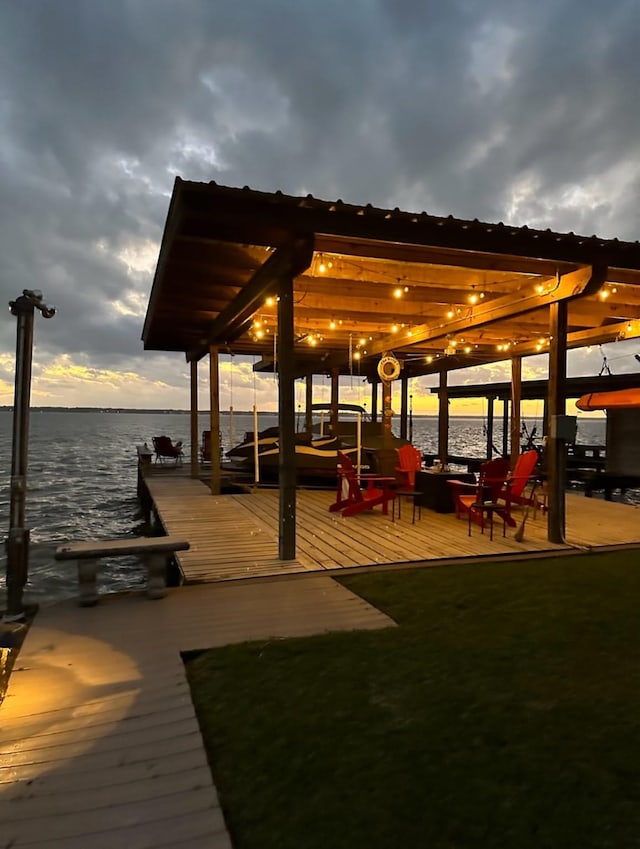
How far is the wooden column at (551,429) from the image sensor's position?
6.17 m

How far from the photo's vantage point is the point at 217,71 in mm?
12445

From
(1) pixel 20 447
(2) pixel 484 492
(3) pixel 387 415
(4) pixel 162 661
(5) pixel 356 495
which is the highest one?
(3) pixel 387 415

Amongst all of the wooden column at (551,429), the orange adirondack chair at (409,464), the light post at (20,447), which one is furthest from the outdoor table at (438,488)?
the light post at (20,447)

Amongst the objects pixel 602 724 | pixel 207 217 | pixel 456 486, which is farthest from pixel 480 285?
pixel 602 724

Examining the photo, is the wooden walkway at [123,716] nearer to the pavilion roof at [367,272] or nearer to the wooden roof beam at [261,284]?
the wooden roof beam at [261,284]

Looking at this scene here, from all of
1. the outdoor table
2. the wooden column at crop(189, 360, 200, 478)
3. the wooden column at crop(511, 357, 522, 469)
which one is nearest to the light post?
the outdoor table

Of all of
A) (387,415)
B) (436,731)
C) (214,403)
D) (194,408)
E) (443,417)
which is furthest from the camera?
(443,417)

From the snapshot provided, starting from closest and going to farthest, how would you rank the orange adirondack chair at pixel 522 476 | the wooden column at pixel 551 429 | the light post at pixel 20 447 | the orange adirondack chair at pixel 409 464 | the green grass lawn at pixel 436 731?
the green grass lawn at pixel 436 731 → the light post at pixel 20 447 → the wooden column at pixel 551 429 → the orange adirondack chair at pixel 522 476 → the orange adirondack chair at pixel 409 464

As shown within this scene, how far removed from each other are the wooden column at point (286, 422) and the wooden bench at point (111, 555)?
127 centimetres

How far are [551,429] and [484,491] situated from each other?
157 cm

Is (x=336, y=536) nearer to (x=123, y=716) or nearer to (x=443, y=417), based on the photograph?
(x=123, y=716)

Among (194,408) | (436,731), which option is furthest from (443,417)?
(436,731)

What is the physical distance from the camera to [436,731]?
2.38 m

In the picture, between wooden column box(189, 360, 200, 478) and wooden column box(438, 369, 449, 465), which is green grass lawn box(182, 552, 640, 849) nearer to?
wooden column box(189, 360, 200, 478)
